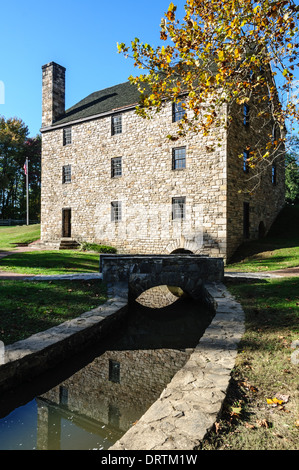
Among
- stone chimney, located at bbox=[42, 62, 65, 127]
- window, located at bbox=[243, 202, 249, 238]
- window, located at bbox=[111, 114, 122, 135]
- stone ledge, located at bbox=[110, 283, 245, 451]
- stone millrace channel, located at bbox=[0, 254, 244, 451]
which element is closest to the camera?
stone ledge, located at bbox=[110, 283, 245, 451]

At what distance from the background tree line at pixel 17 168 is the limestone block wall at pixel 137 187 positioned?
21.6 meters

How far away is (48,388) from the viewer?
4.11 metres

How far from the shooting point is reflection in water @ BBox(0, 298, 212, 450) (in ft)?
10.4

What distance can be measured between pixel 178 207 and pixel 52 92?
1419 centimetres

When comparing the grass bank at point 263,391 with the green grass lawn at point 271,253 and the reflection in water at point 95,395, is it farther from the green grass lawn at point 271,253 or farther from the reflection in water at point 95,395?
the green grass lawn at point 271,253

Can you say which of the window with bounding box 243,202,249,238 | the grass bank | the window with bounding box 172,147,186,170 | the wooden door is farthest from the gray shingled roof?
the grass bank

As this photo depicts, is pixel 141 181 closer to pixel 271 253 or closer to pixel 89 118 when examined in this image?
pixel 89 118

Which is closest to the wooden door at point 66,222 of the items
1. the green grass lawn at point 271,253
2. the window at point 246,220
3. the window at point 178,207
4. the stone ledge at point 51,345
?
the window at point 178,207

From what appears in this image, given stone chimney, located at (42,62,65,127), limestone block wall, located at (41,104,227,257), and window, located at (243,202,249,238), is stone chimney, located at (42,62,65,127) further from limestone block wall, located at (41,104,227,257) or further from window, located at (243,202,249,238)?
window, located at (243,202,249,238)

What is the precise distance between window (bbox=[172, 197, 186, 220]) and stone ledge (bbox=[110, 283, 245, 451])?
38.7ft

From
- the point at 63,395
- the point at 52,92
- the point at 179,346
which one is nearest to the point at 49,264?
the point at 179,346

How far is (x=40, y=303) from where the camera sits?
6562 millimetres

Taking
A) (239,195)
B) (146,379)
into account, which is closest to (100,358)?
(146,379)
